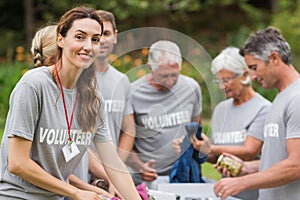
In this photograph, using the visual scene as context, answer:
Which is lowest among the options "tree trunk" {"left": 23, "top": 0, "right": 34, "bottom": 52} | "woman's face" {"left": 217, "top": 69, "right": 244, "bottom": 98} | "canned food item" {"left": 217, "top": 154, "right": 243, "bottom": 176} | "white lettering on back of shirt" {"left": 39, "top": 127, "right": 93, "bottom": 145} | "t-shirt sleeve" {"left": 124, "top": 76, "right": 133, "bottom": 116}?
"canned food item" {"left": 217, "top": 154, "right": 243, "bottom": 176}

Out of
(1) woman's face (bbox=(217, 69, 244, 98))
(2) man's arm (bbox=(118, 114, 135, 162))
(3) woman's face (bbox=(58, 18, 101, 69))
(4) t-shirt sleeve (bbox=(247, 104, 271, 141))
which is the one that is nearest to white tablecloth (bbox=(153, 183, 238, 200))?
(2) man's arm (bbox=(118, 114, 135, 162))

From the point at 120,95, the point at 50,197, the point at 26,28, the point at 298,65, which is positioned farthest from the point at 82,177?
the point at 26,28

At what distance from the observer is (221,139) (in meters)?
4.55

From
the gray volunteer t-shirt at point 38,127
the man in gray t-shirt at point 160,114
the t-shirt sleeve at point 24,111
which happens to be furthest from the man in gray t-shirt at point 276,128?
the t-shirt sleeve at point 24,111

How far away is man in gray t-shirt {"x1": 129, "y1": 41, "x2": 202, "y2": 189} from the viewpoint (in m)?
4.41

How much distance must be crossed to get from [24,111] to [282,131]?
64.6 inches

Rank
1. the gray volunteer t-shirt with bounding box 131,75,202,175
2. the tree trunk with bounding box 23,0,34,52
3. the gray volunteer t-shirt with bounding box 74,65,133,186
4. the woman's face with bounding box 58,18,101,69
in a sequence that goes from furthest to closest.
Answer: the tree trunk with bounding box 23,0,34,52, the gray volunteer t-shirt with bounding box 131,75,202,175, the gray volunteer t-shirt with bounding box 74,65,133,186, the woman's face with bounding box 58,18,101,69

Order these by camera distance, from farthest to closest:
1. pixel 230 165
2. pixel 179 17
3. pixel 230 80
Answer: pixel 179 17 → pixel 230 80 → pixel 230 165

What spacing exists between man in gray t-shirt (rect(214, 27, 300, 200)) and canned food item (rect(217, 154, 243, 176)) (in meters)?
0.15

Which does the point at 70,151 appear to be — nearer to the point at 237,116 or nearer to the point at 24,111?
the point at 24,111

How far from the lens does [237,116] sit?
177 inches

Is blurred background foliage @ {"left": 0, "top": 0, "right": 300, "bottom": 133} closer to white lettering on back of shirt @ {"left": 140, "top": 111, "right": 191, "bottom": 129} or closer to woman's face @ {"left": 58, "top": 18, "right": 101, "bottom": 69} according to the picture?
white lettering on back of shirt @ {"left": 140, "top": 111, "right": 191, "bottom": 129}

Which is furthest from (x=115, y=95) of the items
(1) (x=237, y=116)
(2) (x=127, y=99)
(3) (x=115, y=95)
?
(1) (x=237, y=116)

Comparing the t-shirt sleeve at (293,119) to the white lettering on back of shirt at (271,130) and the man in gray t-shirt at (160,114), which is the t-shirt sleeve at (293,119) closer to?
the white lettering on back of shirt at (271,130)
